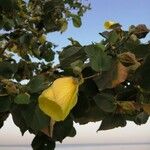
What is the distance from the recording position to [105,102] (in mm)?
473

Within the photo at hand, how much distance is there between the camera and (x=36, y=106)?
1.64ft

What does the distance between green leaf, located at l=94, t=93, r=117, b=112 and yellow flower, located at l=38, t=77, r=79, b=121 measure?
7 centimetres

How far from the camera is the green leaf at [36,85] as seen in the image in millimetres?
489

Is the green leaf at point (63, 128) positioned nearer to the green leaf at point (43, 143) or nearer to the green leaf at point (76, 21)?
the green leaf at point (43, 143)

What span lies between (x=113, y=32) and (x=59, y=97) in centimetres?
14

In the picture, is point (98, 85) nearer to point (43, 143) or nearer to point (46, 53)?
point (43, 143)

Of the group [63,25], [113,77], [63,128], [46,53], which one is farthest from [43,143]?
[63,25]

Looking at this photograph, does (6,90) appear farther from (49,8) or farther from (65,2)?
(65,2)

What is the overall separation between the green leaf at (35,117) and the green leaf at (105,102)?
0.22 ft

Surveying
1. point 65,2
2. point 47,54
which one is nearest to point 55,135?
point 47,54

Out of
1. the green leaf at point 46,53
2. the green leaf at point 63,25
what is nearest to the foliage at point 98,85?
the green leaf at point 46,53

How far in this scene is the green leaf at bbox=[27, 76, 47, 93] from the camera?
0.49 m

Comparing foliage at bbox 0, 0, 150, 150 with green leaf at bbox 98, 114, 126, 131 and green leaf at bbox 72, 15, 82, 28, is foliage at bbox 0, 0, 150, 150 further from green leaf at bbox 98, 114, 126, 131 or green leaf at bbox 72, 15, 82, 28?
green leaf at bbox 72, 15, 82, 28

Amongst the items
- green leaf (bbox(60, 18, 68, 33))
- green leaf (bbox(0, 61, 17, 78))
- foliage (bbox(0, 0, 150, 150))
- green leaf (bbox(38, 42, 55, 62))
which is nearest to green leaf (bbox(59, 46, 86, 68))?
foliage (bbox(0, 0, 150, 150))
